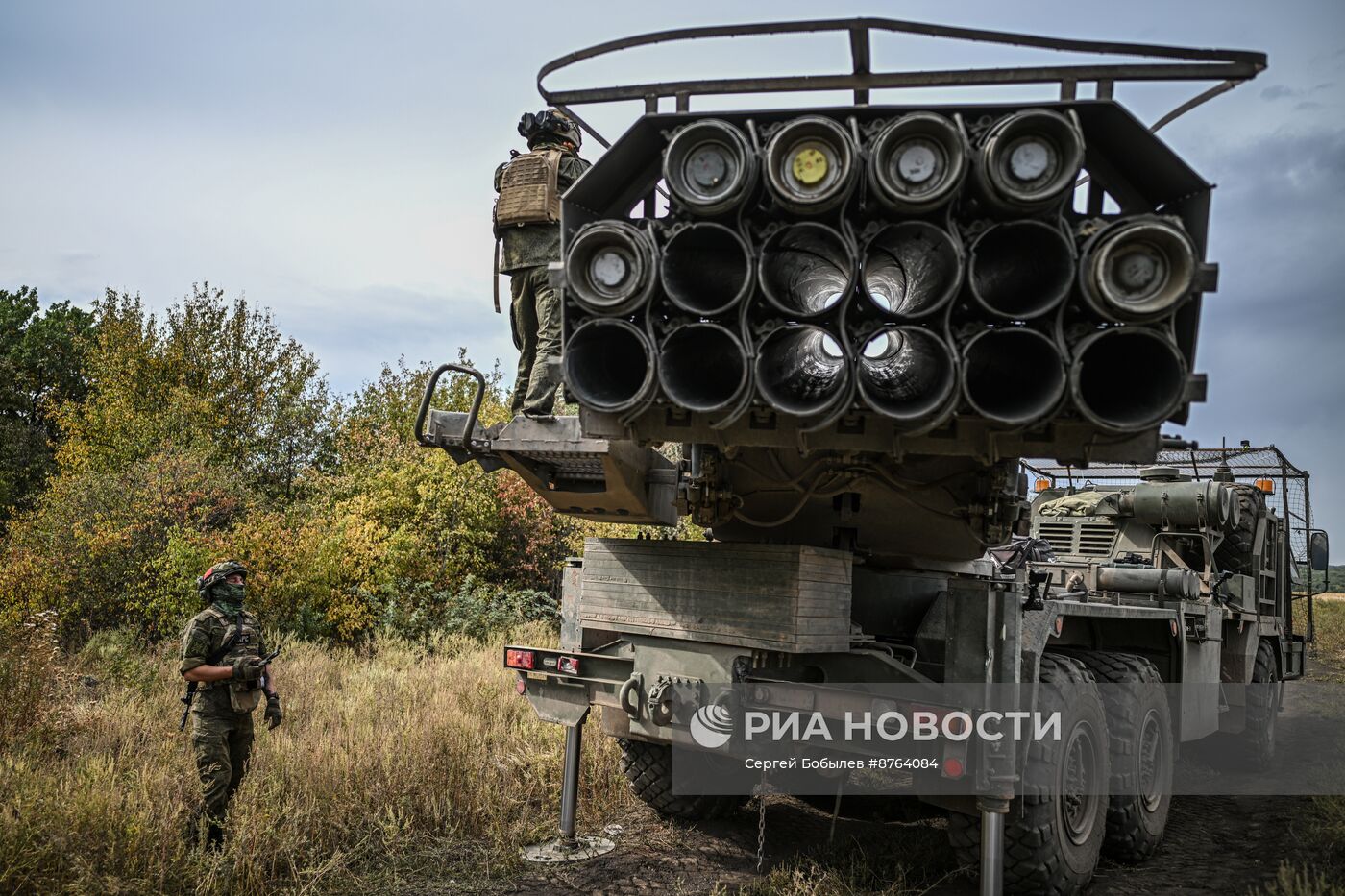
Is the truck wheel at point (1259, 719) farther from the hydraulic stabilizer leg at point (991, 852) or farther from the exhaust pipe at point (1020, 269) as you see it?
the exhaust pipe at point (1020, 269)

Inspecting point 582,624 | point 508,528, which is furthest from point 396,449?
point 582,624

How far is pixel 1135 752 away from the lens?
225 inches

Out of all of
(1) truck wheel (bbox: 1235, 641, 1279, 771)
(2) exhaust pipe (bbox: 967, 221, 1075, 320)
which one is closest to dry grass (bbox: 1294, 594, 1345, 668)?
(1) truck wheel (bbox: 1235, 641, 1279, 771)

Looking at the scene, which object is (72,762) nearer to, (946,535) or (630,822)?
(630,822)

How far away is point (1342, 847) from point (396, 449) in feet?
47.2

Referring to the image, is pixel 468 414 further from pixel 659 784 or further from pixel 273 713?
pixel 659 784

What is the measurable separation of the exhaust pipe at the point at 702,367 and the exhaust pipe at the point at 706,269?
111 millimetres

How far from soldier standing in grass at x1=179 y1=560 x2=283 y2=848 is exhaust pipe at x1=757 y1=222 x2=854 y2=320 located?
378 cm

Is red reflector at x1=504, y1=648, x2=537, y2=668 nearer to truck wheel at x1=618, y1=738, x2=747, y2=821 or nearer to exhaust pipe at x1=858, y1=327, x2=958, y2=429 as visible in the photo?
truck wheel at x1=618, y1=738, x2=747, y2=821

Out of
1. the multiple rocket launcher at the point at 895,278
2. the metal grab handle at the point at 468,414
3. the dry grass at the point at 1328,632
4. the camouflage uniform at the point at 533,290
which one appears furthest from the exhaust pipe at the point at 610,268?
the dry grass at the point at 1328,632

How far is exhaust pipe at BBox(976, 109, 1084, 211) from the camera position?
10.7 ft

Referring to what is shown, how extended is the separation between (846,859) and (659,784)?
1270 millimetres

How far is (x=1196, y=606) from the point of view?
23.5 ft

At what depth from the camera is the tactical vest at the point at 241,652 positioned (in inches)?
216
